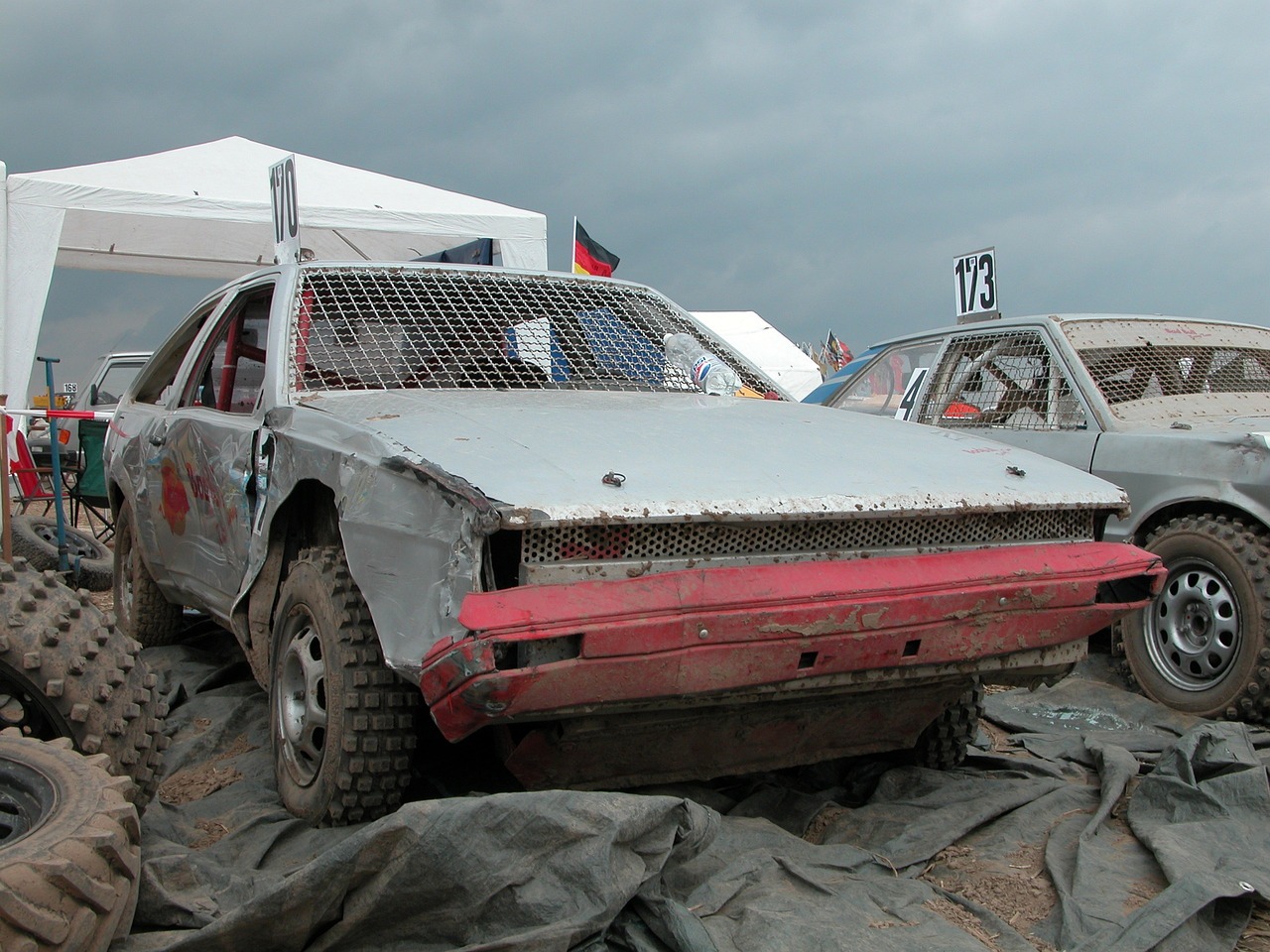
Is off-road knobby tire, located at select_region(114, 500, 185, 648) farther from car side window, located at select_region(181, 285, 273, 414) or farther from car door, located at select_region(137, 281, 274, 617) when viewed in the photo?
car side window, located at select_region(181, 285, 273, 414)

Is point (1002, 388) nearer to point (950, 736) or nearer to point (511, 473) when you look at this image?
point (950, 736)

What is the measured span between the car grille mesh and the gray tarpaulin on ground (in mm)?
492

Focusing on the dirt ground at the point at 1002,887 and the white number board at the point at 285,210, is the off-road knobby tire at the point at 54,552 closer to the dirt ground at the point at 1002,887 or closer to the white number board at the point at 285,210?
the white number board at the point at 285,210

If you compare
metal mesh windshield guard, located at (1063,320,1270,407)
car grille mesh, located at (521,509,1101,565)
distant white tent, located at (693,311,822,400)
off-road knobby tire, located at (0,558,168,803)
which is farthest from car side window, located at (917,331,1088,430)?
distant white tent, located at (693,311,822,400)

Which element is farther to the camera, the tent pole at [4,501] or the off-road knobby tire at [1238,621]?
the tent pole at [4,501]

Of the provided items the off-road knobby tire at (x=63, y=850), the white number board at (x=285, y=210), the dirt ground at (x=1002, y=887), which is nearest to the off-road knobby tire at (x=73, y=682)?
the off-road knobby tire at (x=63, y=850)

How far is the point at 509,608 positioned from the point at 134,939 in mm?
903

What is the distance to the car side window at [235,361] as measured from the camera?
12.8 ft

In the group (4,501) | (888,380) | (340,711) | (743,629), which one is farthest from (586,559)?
(888,380)

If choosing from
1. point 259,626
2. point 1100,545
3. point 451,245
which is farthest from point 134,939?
point 451,245

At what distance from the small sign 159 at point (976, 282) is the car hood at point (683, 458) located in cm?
443

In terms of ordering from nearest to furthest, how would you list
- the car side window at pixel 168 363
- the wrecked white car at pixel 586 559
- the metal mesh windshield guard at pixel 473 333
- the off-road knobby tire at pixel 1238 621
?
1. the wrecked white car at pixel 586 559
2. the metal mesh windshield guard at pixel 473 333
3. the off-road knobby tire at pixel 1238 621
4. the car side window at pixel 168 363

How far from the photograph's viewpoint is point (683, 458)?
2.61 meters

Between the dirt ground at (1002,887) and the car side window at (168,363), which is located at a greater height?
the car side window at (168,363)
